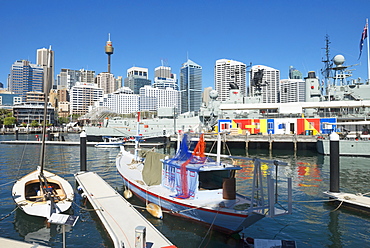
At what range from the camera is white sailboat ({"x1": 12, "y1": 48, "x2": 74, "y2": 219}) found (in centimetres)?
1280

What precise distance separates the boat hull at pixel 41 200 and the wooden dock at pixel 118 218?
1.30 meters

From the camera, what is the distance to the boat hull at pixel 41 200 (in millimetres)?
12781

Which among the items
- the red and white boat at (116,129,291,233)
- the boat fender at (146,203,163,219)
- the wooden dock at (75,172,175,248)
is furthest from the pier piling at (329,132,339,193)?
the wooden dock at (75,172,175,248)

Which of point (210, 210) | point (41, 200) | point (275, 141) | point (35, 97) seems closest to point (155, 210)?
point (210, 210)

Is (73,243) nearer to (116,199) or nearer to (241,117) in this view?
(116,199)

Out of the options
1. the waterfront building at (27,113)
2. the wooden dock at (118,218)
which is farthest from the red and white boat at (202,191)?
the waterfront building at (27,113)

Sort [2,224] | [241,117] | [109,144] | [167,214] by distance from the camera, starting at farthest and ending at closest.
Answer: [241,117], [109,144], [167,214], [2,224]

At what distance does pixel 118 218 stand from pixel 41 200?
185 inches

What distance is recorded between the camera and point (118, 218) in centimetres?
1177

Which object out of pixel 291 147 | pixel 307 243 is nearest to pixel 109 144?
pixel 291 147

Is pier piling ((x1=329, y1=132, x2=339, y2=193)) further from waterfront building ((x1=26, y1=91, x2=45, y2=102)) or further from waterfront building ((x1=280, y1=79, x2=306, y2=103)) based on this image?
waterfront building ((x1=280, y1=79, x2=306, y2=103))

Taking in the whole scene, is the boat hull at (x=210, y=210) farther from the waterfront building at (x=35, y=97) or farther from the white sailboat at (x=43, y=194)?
the waterfront building at (x=35, y=97)

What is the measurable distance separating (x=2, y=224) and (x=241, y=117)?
4715 centimetres

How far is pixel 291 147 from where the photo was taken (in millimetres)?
43812
